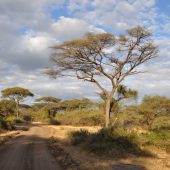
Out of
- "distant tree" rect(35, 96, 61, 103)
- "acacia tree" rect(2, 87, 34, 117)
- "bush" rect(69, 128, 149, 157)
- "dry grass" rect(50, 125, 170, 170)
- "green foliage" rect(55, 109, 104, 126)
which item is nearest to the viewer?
"dry grass" rect(50, 125, 170, 170)

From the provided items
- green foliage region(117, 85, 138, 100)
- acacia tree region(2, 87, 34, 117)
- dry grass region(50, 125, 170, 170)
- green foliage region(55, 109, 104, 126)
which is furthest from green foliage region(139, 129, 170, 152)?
acacia tree region(2, 87, 34, 117)

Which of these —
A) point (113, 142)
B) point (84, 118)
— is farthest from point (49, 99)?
point (113, 142)

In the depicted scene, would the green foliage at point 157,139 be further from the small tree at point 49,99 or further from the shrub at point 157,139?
the small tree at point 49,99

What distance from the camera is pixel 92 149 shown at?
18.4 metres

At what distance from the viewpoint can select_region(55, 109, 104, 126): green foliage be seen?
5376 centimetres

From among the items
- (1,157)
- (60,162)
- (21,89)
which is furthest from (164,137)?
(21,89)

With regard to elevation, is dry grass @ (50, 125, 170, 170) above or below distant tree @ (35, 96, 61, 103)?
below

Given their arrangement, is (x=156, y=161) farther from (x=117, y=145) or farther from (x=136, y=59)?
(x=136, y=59)

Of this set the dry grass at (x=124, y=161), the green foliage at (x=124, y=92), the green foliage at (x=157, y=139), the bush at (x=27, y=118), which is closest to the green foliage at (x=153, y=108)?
the green foliage at (x=124, y=92)

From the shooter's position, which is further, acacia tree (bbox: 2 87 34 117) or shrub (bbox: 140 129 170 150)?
acacia tree (bbox: 2 87 34 117)

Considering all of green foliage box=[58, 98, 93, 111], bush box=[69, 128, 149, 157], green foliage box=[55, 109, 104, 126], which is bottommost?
bush box=[69, 128, 149, 157]

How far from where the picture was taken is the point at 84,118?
58.0m

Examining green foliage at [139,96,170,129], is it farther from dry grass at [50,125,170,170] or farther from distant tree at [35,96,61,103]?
distant tree at [35,96,61,103]

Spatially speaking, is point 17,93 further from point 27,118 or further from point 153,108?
point 153,108
